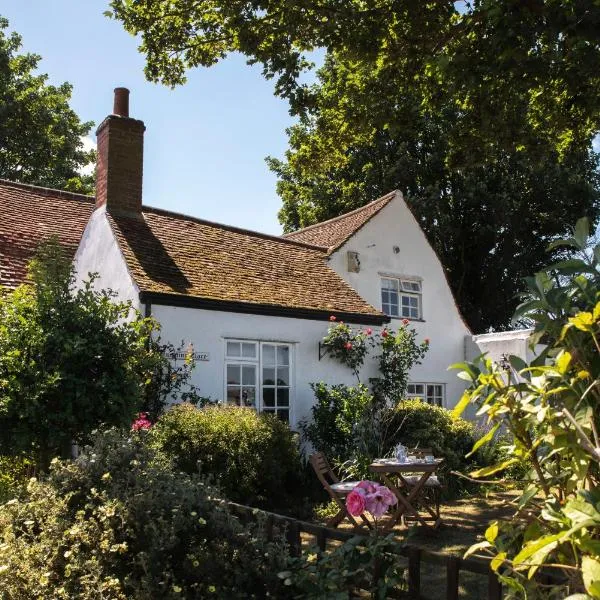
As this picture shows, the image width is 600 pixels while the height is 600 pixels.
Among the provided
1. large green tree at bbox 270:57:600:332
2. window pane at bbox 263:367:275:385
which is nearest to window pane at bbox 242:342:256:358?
window pane at bbox 263:367:275:385

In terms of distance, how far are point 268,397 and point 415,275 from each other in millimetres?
8065

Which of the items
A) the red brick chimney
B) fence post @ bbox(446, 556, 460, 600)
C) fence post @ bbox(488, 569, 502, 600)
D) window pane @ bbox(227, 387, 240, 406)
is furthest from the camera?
the red brick chimney

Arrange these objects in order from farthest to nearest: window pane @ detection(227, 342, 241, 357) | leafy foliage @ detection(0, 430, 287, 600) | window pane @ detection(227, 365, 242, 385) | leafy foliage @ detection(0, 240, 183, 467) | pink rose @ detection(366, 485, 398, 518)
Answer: window pane @ detection(227, 342, 241, 357) → window pane @ detection(227, 365, 242, 385) → leafy foliage @ detection(0, 240, 183, 467) → pink rose @ detection(366, 485, 398, 518) → leafy foliage @ detection(0, 430, 287, 600)

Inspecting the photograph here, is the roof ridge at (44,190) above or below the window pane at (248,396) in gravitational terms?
above

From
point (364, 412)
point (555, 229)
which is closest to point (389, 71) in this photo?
point (364, 412)

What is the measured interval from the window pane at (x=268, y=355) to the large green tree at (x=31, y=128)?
17923 millimetres

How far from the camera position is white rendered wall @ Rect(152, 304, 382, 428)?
39.7 ft

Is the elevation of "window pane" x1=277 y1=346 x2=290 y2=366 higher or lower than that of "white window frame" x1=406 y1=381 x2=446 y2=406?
higher

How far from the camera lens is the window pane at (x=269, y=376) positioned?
13125 millimetres

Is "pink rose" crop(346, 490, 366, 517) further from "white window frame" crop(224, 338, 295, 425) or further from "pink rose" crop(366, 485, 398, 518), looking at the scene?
"white window frame" crop(224, 338, 295, 425)

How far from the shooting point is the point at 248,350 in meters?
13.1

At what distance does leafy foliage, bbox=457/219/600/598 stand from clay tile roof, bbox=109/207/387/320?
31.2 feet

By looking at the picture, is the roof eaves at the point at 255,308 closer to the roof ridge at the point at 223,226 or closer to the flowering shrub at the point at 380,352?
the flowering shrub at the point at 380,352

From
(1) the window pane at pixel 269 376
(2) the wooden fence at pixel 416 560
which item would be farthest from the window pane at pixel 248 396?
(2) the wooden fence at pixel 416 560
